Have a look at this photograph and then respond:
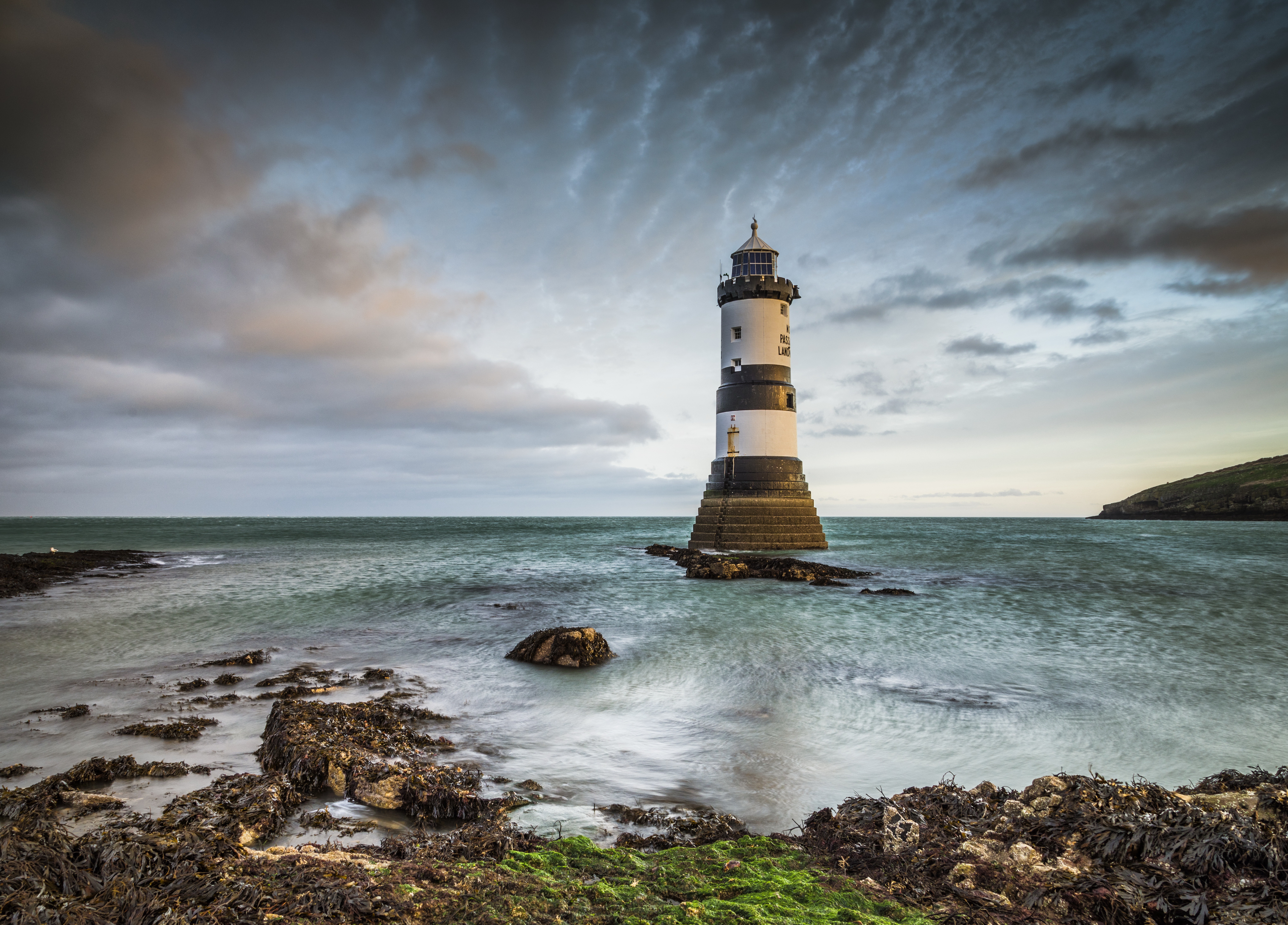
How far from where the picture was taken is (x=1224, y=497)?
82.6m

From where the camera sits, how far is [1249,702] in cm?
827

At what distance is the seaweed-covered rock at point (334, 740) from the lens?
4945 millimetres

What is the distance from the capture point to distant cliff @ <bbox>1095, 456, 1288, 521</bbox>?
74375 mm

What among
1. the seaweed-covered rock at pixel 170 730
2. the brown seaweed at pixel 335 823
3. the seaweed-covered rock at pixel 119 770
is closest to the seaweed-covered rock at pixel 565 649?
the seaweed-covered rock at pixel 170 730

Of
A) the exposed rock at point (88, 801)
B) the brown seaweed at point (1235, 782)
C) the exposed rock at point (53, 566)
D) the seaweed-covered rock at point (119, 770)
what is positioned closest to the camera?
the brown seaweed at point (1235, 782)

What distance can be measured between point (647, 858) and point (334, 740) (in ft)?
10.4

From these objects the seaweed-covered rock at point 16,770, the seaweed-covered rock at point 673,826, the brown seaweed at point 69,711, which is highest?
the seaweed-covered rock at point 16,770

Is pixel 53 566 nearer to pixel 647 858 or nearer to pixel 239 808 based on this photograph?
pixel 239 808

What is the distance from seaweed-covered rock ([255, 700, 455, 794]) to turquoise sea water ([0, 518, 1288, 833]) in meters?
0.31

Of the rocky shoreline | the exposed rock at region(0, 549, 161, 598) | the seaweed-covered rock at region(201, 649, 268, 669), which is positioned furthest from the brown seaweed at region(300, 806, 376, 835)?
the exposed rock at region(0, 549, 161, 598)

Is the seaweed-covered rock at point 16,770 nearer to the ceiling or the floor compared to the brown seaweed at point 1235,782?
nearer to the floor

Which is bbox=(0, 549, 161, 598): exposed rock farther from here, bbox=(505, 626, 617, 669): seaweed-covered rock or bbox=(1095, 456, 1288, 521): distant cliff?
bbox=(1095, 456, 1288, 521): distant cliff

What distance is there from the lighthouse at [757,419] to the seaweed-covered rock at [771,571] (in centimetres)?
495

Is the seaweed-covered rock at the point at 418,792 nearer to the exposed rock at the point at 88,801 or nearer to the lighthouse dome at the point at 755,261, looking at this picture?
the exposed rock at the point at 88,801
